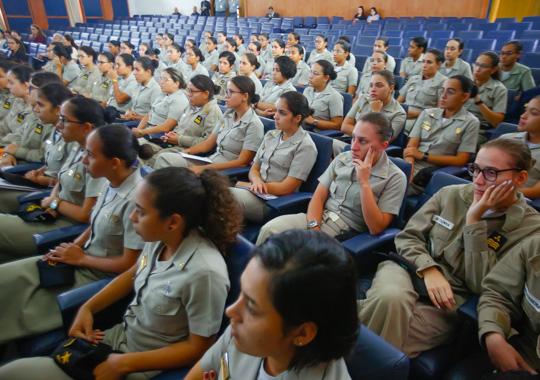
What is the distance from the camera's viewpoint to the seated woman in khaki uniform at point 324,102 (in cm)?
350

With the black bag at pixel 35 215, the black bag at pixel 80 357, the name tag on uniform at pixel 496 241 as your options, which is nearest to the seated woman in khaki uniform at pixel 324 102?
the name tag on uniform at pixel 496 241

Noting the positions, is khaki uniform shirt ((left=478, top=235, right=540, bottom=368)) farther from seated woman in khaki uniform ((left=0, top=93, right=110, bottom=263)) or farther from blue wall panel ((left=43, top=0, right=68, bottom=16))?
blue wall panel ((left=43, top=0, right=68, bottom=16))

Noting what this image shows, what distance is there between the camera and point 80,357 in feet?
3.59

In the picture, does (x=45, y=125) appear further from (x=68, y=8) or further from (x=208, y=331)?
(x=68, y=8)

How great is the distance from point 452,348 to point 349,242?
576 millimetres

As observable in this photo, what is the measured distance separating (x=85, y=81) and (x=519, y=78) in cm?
589

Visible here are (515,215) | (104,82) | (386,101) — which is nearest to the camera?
(515,215)

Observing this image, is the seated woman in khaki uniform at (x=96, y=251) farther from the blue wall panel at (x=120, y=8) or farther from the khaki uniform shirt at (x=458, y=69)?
the blue wall panel at (x=120, y=8)

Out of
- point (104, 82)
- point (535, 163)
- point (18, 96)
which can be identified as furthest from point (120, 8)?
point (535, 163)

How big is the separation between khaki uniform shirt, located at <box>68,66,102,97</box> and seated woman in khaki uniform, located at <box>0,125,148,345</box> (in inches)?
173

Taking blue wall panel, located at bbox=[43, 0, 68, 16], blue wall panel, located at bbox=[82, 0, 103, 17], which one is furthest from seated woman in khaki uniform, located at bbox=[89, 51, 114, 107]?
blue wall panel, located at bbox=[82, 0, 103, 17]

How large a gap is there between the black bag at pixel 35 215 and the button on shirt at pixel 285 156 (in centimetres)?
131

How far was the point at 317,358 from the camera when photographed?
732 mm

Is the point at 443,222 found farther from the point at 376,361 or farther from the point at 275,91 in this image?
the point at 275,91
